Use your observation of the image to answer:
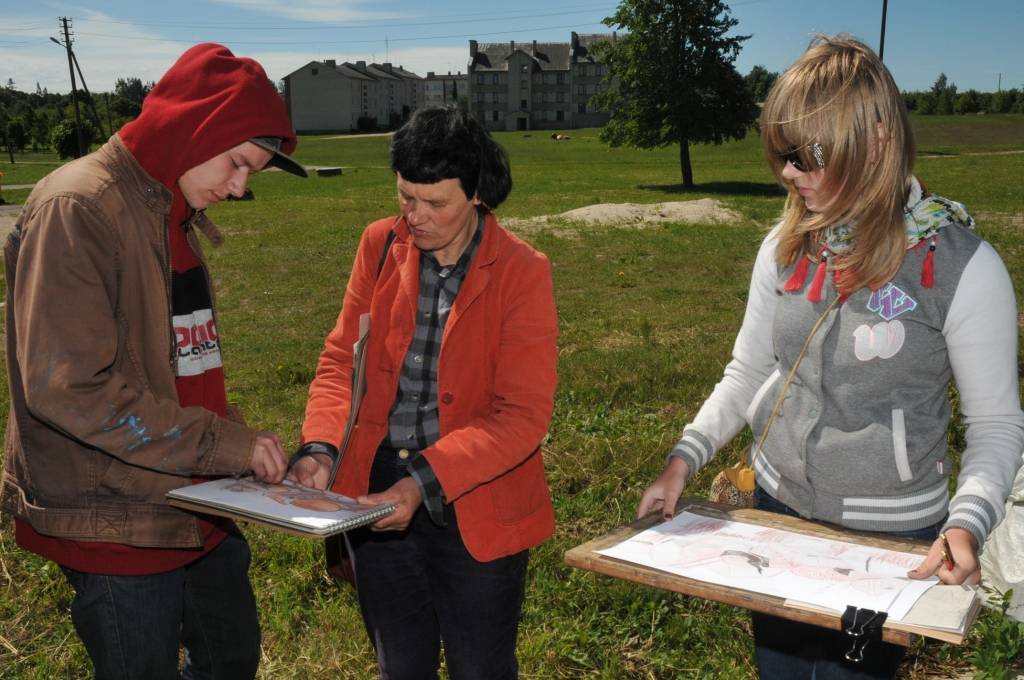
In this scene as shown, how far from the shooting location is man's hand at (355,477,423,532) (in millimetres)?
2701

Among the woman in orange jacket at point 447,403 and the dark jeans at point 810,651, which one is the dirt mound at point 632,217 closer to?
the woman in orange jacket at point 447,403

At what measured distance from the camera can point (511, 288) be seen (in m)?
2.92

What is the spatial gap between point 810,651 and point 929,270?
115cm

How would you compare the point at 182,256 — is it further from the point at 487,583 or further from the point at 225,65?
the point at 487,583

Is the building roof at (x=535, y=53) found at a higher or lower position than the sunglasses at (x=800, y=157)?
higher

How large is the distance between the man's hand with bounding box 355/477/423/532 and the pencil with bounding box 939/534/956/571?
139 cm

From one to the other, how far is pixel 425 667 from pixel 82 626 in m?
1.07

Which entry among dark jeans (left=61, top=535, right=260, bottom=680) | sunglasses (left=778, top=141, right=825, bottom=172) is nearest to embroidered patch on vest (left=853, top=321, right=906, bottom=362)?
sunglasses (left=778, top=141, right=825, bottom=172)

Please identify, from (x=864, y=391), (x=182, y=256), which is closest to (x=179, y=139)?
(x=182, y=256)

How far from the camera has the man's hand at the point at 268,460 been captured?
9.12ft

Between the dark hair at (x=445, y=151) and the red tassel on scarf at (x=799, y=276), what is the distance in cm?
91

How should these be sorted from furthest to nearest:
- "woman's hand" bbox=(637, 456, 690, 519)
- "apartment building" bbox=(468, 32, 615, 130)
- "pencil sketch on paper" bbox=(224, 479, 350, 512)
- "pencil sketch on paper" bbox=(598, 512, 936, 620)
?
"apartment building" bbox=(468, 32, 615, 130) < "woman's hand" bbox=(637, 456, 690, 519) < "pencil sketch on paper" bbox=(224, 479, 350, 512) < "pencil sketch on paper" bbox=(598, 512, 936, 620)

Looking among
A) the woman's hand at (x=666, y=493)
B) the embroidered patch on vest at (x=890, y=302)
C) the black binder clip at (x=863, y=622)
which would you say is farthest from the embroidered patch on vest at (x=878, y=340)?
the black binder clip at (x=863, y=622)

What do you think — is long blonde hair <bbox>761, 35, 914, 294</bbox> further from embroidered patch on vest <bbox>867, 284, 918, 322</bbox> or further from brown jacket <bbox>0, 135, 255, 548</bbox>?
brown jacket <bbox>0, 135, 255, 548</bbox>
